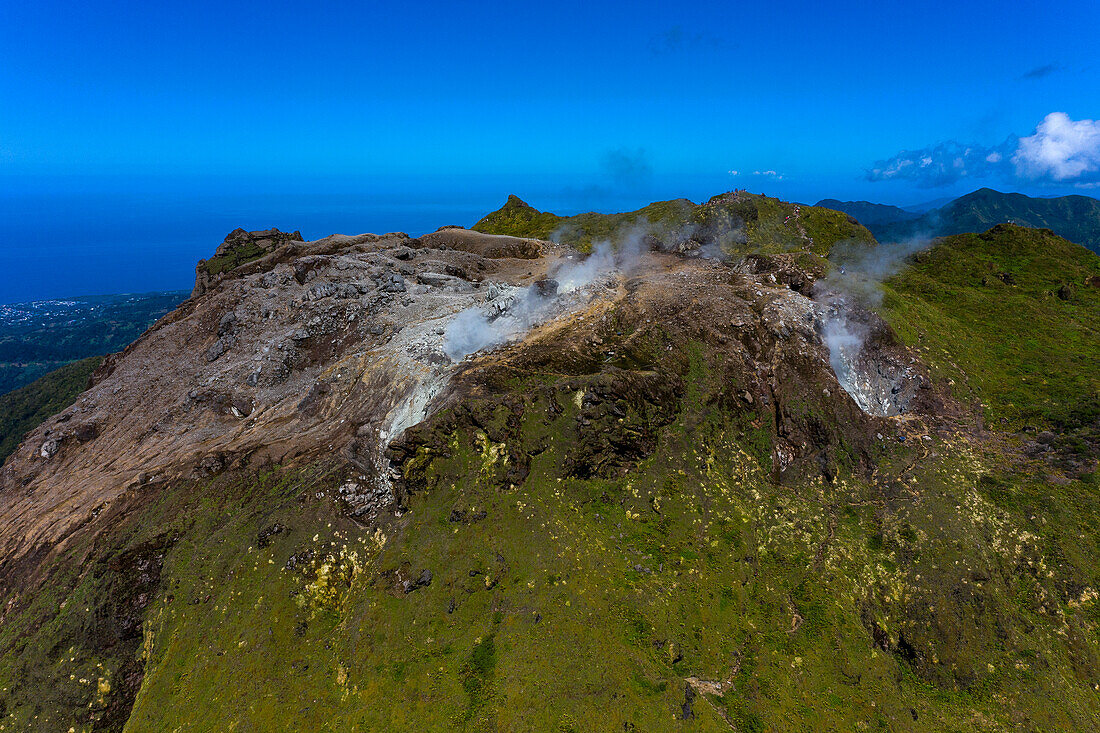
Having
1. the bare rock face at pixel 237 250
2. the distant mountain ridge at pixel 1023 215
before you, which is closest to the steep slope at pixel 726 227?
the bare rock face at pixel 237 250

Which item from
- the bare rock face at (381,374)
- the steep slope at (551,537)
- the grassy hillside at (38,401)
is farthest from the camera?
the grassy hillside at (38,401)

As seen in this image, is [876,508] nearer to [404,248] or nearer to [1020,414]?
[1020,414]

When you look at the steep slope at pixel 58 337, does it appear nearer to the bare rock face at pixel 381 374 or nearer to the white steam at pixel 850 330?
the bare rock face at pixel 381 374

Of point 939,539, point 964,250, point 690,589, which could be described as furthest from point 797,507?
point 964,250

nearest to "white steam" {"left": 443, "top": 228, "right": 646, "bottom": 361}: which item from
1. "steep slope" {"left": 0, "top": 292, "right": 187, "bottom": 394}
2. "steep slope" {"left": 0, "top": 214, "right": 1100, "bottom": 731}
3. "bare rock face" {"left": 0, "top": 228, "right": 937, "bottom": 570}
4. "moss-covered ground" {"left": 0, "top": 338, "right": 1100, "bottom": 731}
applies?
"bare rock face" {"left": 0, "top": 228, "right": 937, "bottom": 570}

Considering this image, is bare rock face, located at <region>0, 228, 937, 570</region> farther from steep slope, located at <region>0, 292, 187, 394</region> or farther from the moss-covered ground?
steep slope, located at <region>0, 292, 187, 394</region>

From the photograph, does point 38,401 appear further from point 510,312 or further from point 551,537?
point 551,537

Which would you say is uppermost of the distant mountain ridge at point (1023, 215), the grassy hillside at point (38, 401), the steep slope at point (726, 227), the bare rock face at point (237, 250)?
the distant mountain ridge at point (1023, 215)
